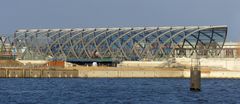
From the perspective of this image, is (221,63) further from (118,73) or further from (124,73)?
(118,73)

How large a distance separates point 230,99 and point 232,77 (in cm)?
8217

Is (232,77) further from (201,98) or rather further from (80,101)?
(80,101)

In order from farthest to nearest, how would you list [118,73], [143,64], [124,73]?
1. [143,64]
2. [124,73]
3. [118,73]

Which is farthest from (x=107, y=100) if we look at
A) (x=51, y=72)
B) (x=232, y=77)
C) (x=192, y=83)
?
(x=232, y=77)

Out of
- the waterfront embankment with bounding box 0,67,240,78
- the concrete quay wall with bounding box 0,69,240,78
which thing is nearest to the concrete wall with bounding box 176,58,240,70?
the waterfront embankment with bounding box 0,67,240,78

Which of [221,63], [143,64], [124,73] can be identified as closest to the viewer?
[124,73]

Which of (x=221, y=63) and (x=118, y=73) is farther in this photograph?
(x=221, y=63)

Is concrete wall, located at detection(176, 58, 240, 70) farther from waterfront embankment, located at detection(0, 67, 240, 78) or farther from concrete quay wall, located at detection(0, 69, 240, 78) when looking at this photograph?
concrete quay wall, located at detection(0, 69, 240, 78)

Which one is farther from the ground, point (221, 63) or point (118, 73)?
point (221, 63)

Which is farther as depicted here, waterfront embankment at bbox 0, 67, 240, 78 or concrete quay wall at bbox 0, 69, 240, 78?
waterfront embankment at bbox 0, 67, 240, 78

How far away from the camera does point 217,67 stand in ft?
579

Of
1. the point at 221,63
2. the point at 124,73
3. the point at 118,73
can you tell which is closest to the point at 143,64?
the point at 221,63

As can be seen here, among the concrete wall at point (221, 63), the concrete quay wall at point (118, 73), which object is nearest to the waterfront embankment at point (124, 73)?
the concrete quay wall at point (118, 73)

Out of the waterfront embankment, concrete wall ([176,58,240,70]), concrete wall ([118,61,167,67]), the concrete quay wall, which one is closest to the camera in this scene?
the concrete quay wall
